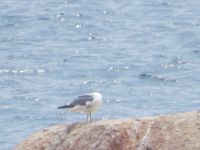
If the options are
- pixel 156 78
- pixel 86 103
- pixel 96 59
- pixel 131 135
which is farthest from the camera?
pixel 96 59

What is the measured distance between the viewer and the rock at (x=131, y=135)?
1791 cm

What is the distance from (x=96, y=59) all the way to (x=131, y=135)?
27.3m

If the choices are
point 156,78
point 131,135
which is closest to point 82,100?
point 131,135

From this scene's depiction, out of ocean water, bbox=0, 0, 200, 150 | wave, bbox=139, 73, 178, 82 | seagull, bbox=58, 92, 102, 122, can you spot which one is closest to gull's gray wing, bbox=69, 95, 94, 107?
seagull, bbox=58, 92, 102, 122

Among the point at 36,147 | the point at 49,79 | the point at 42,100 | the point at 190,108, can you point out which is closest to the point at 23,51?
the point at 49,79

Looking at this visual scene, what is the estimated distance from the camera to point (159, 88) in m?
40.5

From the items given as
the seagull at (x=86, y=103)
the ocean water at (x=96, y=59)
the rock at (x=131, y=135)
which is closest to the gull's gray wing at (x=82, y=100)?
the seagull at (x=86, y=103)

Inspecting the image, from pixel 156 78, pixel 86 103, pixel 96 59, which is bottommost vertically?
pixel 156 78

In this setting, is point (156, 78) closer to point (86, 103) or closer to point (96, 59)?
point (96, 59)

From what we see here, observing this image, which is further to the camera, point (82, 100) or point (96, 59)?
point (96, 59)

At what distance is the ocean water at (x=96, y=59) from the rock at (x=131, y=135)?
14.1 metres

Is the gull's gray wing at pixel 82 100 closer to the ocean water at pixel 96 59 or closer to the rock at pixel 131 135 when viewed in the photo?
the rock at pixel 131 135

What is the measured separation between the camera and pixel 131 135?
719 inches

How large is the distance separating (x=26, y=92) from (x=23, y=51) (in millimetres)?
7590
